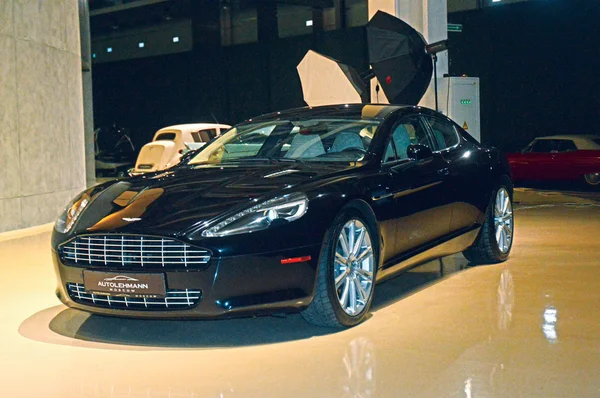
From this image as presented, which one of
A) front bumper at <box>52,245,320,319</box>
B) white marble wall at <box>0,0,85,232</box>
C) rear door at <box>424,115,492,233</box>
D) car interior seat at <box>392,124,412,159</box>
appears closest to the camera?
front bumper at <box>52,245,320,319</box>

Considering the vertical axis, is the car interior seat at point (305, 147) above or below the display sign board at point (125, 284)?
above

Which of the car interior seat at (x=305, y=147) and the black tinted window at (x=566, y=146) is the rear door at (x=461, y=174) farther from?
the black tinted window at (x=566, y=146)

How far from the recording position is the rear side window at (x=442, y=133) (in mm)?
7502

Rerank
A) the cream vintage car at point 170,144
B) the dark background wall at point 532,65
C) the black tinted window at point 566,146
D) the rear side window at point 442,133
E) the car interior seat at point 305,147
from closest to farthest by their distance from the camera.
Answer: the car interior seat at point 305,147 → the rear side window at point 442,133 → the black tinted window at point 566,146 → the cream vintage car at point 170,144 → the dark background wall at point 532,65

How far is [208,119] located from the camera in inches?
1378

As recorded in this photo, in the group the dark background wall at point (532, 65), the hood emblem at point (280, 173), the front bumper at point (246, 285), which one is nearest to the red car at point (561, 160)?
the dark background wall at point (532, 65)

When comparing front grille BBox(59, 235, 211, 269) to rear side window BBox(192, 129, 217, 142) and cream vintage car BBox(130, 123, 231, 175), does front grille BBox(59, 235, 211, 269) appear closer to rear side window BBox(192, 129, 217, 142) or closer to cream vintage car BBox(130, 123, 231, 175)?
cream vintage car BBox(130, 123, 231, 175)

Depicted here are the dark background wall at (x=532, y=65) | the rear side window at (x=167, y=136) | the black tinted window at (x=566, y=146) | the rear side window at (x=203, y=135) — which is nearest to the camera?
the black tinted window at (x=566, y=146)

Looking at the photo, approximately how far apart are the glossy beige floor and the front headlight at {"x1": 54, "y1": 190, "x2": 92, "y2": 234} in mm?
663

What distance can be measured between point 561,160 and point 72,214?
13803 mm

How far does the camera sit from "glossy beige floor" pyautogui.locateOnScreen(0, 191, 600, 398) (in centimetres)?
457

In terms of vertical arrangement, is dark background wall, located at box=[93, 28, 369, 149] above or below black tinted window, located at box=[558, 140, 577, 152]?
above

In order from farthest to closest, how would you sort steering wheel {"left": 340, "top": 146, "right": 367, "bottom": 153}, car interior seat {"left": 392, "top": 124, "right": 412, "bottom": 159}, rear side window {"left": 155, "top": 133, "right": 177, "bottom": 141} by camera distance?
rear side window {"left": 155, "top": 133, "right": 177, "bottom": 141}
car interior seat {"left": 392, "top": 124, "right": 412, "bottom": 159}
steering wheel {"left": 340, "top": 146, "right": 367, "bottom": 153}

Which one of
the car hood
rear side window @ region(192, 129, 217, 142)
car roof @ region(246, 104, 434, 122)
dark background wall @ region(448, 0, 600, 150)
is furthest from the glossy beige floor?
dark background wall @ region(448, 0, 600, 150)
